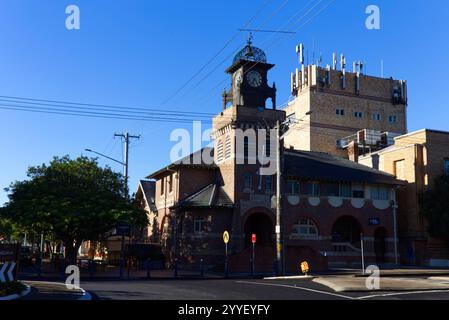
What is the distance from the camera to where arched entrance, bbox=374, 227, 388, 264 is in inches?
1889

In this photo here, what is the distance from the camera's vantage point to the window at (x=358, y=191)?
47.1m

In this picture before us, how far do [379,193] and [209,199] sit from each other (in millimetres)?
16734

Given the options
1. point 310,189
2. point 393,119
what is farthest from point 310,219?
point 393,119

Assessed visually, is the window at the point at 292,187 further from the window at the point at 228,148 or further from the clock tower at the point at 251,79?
the clock tower at the point at 251,79

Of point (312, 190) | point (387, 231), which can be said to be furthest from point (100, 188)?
point (387, 231)

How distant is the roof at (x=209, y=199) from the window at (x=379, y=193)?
14483 mm

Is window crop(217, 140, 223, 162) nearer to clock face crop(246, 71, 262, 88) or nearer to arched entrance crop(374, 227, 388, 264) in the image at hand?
clock face crop(246, 71, 262, 88)

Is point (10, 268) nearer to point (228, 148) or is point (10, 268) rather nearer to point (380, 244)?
point (228, 148)

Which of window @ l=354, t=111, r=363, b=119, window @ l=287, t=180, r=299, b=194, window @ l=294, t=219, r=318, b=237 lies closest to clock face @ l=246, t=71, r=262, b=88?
window @ l=287, t=180, r=299, b=194

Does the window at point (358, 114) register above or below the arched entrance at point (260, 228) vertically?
above

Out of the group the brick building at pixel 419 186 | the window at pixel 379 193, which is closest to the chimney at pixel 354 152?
the brick building at pixel 419 186

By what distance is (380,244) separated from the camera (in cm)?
4841
